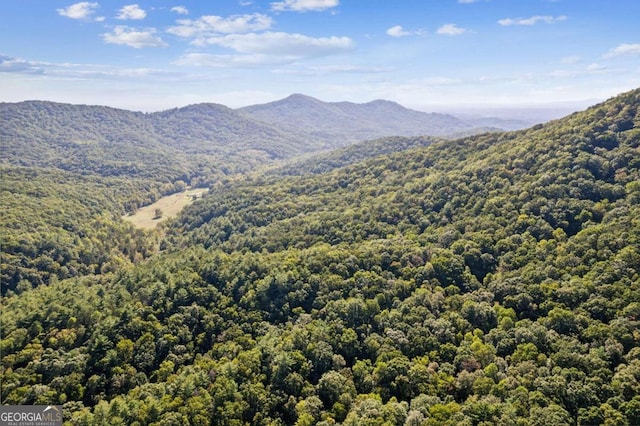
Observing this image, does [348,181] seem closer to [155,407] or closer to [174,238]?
[174,238]

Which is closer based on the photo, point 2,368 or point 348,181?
point 2,368

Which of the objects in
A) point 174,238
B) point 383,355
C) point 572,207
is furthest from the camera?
point 174,238

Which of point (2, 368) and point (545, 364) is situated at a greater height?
point (545, 364)

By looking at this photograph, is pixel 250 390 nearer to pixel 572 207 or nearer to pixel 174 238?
pixel 572 207

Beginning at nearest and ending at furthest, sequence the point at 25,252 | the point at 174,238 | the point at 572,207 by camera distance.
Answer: the point at 572,207
the point at 25,252
the point at 174,238

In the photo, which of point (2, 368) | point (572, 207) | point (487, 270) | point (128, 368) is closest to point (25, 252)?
point (2, 368)

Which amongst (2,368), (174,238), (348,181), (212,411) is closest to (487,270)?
(212,411)
